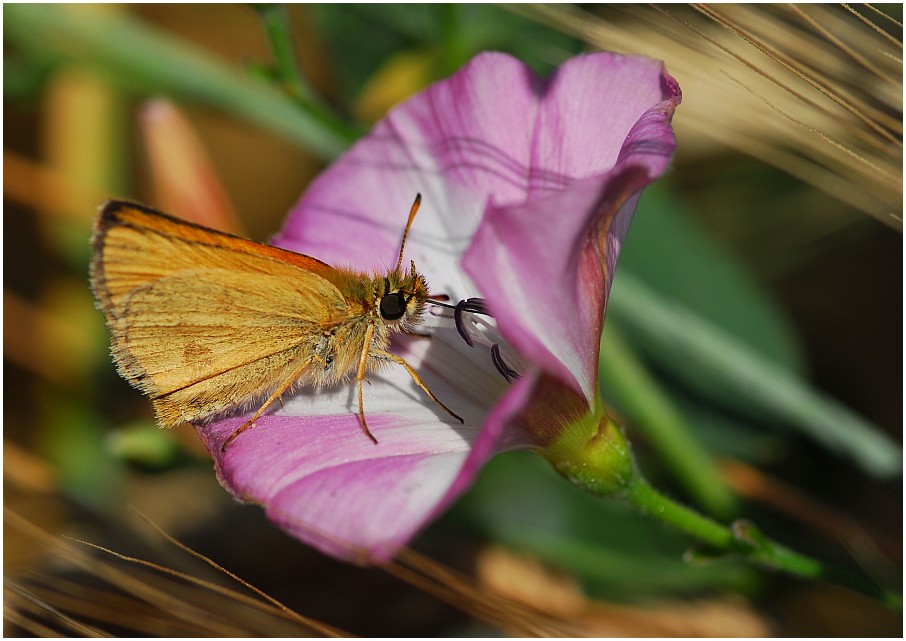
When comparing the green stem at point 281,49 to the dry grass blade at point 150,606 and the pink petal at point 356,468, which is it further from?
the dry grass blade at point 150,606

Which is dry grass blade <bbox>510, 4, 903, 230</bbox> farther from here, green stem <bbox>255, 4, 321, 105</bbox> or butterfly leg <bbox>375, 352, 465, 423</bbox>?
butterfly leg <bbox>375, 352, 465, 423</bbox>

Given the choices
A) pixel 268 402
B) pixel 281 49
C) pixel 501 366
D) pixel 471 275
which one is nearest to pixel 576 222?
pixel 471 275

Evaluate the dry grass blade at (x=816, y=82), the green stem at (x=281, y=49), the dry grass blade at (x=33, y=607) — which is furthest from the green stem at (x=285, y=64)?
the dry grass blade at (x=33, y=607)

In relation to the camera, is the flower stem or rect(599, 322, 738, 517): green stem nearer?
the flower stem

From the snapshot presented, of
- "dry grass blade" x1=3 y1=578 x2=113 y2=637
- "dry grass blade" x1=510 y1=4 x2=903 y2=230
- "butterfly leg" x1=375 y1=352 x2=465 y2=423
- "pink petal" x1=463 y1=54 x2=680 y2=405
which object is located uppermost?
"dry grass blade" x1=510 y1=4 x2=903 y2=230

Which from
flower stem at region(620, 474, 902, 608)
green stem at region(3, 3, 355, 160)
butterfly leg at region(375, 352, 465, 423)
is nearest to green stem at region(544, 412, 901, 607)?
flower stem at region(620, 474, 902, 608)

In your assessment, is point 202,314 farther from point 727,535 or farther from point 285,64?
point 727,535

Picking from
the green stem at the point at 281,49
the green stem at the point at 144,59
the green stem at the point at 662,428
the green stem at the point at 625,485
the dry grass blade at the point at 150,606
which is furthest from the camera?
the green stem at the point at 144,59
